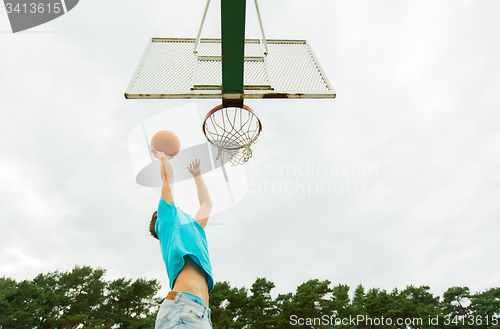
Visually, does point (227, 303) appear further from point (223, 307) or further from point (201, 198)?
point (201, 198)

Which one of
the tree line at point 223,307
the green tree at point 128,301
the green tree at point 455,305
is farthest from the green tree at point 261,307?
the green tree at point 455,305

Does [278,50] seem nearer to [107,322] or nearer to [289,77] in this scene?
→ [289,77]

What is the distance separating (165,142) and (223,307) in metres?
19.8

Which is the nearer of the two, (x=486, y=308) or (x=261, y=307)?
(x=261, y=307)

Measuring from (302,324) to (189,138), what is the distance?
62.6 ft

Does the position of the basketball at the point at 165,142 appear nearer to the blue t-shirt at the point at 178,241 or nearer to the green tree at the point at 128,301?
the blue t-shirt at the point at 178,241

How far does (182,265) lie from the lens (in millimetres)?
1994

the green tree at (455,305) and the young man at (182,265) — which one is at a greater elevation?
the green tree at (455,305)

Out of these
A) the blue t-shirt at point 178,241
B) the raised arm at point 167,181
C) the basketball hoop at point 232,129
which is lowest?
the blue t-shirt at point 178,241

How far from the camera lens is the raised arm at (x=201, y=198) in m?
2.62

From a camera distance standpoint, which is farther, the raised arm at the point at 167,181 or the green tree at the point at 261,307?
the green tree at the point at 261,307

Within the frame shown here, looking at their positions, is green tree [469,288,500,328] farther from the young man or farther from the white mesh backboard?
the young man

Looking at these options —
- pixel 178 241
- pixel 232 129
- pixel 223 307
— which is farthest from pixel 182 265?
pixel 223 307

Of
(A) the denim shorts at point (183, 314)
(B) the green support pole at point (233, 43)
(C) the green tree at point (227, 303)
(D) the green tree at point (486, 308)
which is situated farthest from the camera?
(D) the green tree at point (486, 308)
